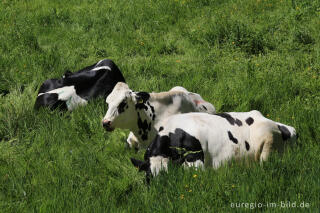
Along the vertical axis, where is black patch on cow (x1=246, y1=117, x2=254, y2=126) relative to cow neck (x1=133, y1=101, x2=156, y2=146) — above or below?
above

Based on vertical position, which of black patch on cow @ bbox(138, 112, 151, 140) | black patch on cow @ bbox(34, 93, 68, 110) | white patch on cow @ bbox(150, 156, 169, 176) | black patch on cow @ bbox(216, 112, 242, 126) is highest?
black patch on cow @ bbox(216, 112, 242, 126)

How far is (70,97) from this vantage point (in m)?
6.58

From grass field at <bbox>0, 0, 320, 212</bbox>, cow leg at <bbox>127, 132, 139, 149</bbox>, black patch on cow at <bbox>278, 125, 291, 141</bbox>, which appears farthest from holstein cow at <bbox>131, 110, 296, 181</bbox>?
cow leg at <bbox>127, 132, 139, 149</bbox>

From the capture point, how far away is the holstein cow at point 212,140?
413cm

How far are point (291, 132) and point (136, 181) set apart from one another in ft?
5.96

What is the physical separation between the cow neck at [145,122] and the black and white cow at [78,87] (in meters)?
1.50

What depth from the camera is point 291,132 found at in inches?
184

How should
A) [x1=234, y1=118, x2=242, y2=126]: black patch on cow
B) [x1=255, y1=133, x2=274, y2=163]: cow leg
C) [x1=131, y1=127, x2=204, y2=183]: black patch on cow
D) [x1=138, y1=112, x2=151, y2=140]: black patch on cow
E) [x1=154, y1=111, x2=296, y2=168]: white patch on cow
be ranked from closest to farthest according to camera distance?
[x1=131, y1=127, x2=204, y2=183]: black patch on cow < [x1=154, y1=111, x2=296, y2=168]: white patch on cow < [x1=255, y1=133, x2=274, y2=163]: cow leg < [x1=234, y1=118, x2=242, y2=126]: black patch on cow < [x1=138, y1=112, x2=151, y2=140]: black patch on cow

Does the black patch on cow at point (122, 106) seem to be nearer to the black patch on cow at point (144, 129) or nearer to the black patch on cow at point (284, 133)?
the black patch on cow at point (144, 129)

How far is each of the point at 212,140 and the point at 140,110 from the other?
1.26 m

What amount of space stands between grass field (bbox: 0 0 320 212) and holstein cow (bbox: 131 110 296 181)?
198 millimetres

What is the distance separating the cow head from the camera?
5.05 meters

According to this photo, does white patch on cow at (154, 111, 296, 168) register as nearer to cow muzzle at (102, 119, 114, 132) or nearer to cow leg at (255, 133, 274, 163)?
cow leg at (255, 133, 274, 163)

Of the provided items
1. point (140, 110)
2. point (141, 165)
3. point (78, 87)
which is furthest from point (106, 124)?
point (78, 87)
